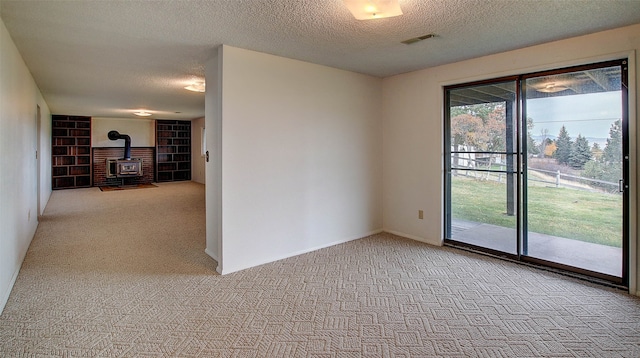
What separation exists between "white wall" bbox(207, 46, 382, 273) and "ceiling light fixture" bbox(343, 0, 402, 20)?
1569mm

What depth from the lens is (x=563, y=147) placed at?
3404 mm

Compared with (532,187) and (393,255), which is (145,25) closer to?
(393,255)

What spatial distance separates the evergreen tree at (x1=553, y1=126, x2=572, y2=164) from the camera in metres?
3.37

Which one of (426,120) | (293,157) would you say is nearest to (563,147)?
(426,120)

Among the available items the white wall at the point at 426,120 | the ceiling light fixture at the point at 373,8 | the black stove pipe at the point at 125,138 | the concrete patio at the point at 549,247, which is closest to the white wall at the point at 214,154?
the ceiling light fixture at the point at 373,8

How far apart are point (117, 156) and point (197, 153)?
2.36 meters

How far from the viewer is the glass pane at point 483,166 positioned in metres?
3.80

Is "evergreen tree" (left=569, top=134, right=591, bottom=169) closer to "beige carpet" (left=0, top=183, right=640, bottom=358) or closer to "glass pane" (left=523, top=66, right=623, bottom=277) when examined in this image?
"glass pane" (left=523, top=66, right=623, bottom=277)

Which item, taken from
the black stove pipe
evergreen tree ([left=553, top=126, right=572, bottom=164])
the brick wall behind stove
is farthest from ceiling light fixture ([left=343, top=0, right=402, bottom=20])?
the brick wall behind stove

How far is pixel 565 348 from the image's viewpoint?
2125 millimetres

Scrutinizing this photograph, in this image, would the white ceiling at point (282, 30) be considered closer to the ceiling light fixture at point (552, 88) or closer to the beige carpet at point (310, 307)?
the ceiling light fixture at point (552, 88)

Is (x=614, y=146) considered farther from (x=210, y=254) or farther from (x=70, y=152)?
(x=70, y=152)

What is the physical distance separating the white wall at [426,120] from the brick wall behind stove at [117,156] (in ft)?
29.8

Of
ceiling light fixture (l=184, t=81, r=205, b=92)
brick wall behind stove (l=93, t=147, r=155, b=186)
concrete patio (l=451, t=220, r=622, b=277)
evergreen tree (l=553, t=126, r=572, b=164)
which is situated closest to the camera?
concrete patio (l=451, t=220, r=622, b=277)
